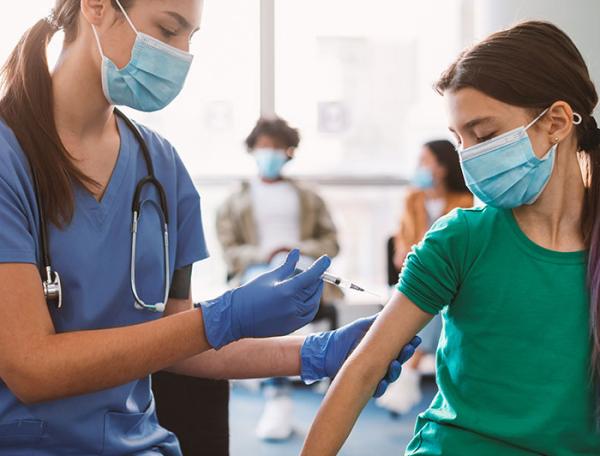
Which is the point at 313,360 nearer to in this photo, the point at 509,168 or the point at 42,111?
the point at 509,168

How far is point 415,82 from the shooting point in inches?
188

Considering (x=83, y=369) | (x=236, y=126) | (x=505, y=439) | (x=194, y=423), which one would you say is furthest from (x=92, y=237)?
(x=236, y=126)

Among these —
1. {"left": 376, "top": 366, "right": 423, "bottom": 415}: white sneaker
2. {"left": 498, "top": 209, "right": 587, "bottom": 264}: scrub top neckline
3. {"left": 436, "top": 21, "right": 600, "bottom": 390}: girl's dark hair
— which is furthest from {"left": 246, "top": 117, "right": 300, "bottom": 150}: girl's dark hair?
{"left": 498, "top": 209, "right": 587, "bottom": 264}: scrub top neckline

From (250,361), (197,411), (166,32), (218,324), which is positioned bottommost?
(197,411)

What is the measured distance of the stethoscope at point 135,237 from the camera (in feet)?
3.91

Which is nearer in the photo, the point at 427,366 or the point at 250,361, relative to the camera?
the point at 250,361

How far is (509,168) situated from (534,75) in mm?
161

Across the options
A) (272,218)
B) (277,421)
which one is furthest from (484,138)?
(272,218)

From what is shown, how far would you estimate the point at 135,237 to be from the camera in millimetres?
1313

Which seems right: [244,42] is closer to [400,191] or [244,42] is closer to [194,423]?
[400,191]

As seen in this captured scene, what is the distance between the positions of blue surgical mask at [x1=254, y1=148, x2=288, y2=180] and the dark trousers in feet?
8.59

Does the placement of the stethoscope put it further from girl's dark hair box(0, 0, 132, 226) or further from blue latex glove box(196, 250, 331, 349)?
blue latex glove box(196, 250, 331, 349)

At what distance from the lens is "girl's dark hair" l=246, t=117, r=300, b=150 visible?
400 cm

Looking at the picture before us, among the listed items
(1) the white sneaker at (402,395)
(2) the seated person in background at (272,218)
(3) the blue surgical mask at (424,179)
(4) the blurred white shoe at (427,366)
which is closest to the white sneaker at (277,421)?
(2) the seated person in background at (272,218)
